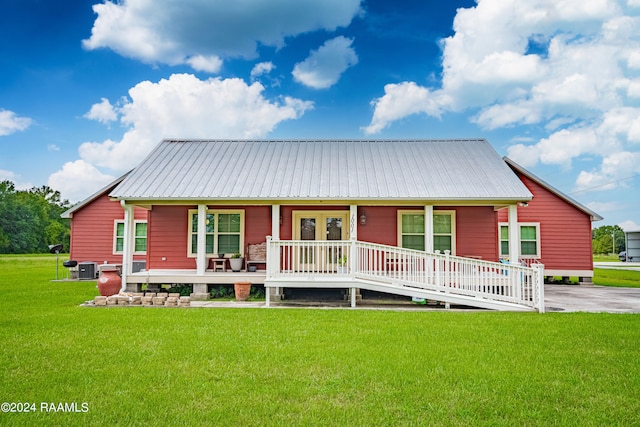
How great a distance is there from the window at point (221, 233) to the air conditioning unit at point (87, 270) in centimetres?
743

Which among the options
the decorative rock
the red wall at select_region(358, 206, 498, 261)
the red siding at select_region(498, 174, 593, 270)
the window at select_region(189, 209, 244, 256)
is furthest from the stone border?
the red siding at select_region(498, 174, 593, 270)

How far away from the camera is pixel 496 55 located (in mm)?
16438

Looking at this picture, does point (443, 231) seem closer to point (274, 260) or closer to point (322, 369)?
point (274, 260)

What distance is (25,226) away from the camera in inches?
1975

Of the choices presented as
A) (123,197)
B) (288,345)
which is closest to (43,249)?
(123,197)

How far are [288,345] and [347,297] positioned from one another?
5.43 meters

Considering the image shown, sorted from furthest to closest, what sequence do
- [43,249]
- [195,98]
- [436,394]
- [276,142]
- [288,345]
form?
[43,249] < [195,98] < [276,142] < [288,345] < [436,394]

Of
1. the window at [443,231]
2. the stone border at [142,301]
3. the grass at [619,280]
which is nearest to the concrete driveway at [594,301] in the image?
the grass at [619,280]

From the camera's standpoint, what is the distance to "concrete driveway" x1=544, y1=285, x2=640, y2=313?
10.0 meters

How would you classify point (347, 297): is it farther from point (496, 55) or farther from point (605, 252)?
point (605, 252)

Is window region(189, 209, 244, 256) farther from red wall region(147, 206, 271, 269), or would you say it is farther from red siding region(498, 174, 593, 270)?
red siding region(498, 174, 593, 270)

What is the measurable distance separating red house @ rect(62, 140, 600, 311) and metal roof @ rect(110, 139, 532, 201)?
0.04m

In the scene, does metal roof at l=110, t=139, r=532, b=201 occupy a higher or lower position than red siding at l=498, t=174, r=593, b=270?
higher

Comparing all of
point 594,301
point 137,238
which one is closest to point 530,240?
point 594,301
